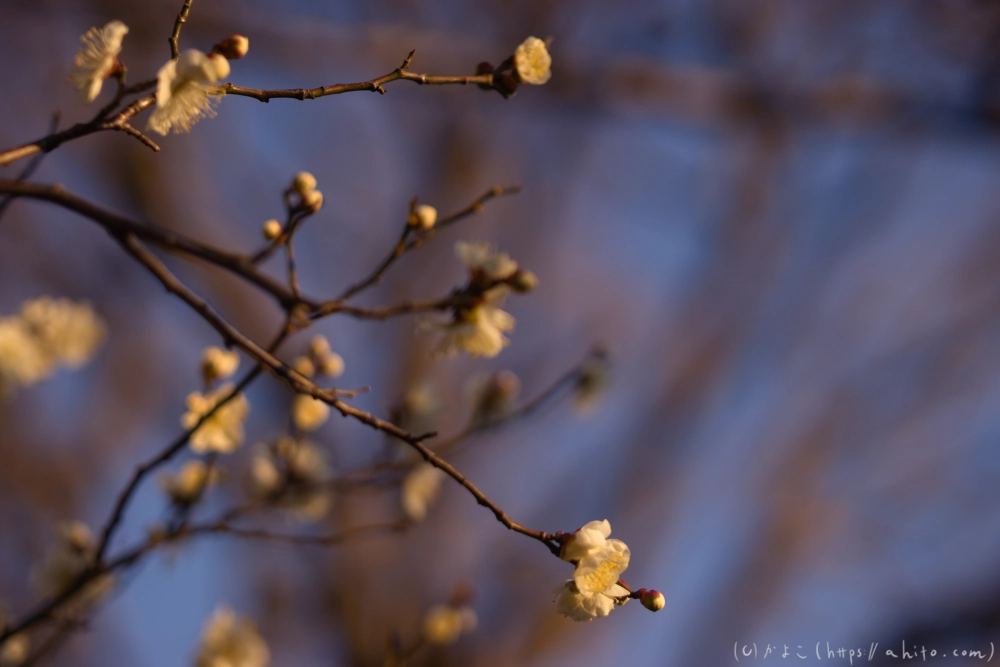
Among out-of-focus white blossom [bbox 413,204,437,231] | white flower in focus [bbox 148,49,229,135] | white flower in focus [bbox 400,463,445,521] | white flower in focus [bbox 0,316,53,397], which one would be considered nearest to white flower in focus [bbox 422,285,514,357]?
out-of-focus white blossom [bbox 413,204,437,231]

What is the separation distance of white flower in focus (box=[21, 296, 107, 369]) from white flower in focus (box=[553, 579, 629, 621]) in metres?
1.79

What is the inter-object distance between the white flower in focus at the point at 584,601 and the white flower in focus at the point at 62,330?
5.86 ft

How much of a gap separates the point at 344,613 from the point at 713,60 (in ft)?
13.0

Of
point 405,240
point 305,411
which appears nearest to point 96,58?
point 405,240

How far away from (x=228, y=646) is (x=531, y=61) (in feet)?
5.13

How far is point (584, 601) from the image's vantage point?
3.36ft

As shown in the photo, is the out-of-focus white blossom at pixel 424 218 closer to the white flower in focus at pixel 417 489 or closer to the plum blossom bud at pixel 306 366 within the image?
the plum blossom bud at pixel 306 366

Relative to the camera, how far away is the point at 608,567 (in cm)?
104

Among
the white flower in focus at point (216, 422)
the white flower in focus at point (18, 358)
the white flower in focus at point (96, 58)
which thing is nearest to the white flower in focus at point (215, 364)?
the white flower in focus at point (216, 422)

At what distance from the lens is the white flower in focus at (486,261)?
45.6 inches

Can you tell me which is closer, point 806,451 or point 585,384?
point 585,384

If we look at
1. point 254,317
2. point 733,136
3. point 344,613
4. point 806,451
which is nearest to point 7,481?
point 254,317

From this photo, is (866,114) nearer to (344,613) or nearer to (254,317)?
(254,317)

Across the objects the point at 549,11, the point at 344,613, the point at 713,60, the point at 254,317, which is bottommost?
the point at 344,613
